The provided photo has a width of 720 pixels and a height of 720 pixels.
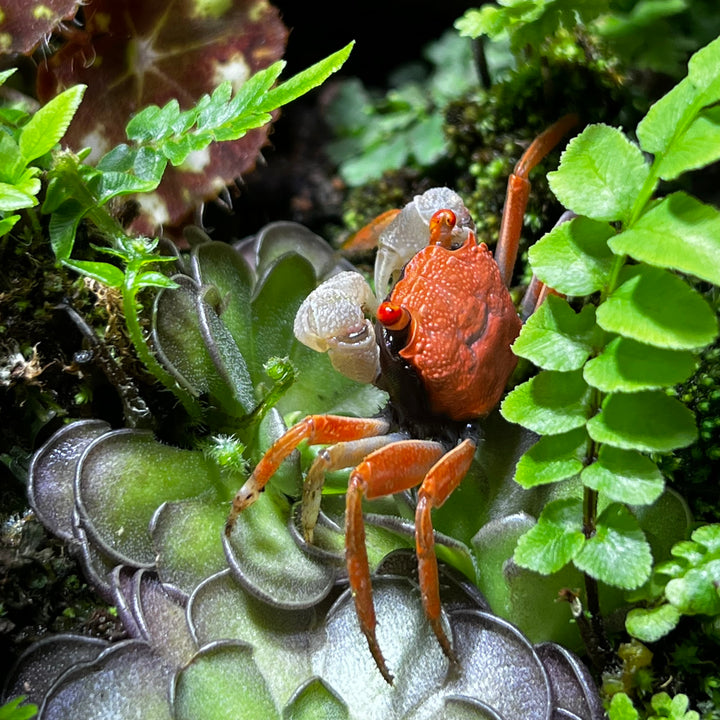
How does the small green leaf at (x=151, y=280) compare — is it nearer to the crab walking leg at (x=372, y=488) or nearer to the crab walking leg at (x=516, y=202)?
the crab walking leg at (x=372, y=488)

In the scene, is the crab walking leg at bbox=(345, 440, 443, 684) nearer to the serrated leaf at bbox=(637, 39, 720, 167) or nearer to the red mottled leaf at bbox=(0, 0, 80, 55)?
the serrated leaf at bbox=(637, 39, 720, 167)

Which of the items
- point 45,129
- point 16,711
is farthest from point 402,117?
point 16,711

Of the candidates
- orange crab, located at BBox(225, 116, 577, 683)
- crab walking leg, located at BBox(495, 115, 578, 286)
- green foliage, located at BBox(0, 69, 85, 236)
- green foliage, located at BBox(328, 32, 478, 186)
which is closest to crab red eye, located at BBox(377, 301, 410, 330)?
orange crab, located at BBox(225, 116, 577, 683)

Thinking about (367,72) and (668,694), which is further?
(367,72)

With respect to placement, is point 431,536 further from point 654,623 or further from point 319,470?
point 654,623

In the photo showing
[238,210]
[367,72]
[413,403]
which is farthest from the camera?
[367,72]

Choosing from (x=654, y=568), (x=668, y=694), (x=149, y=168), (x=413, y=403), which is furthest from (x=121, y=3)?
(x=668, y=694)

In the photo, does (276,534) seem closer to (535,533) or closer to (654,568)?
(535,533)

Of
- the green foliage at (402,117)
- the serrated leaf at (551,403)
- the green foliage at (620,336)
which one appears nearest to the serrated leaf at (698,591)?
the green foliage at (620,336)

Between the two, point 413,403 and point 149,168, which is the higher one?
point 149,168
